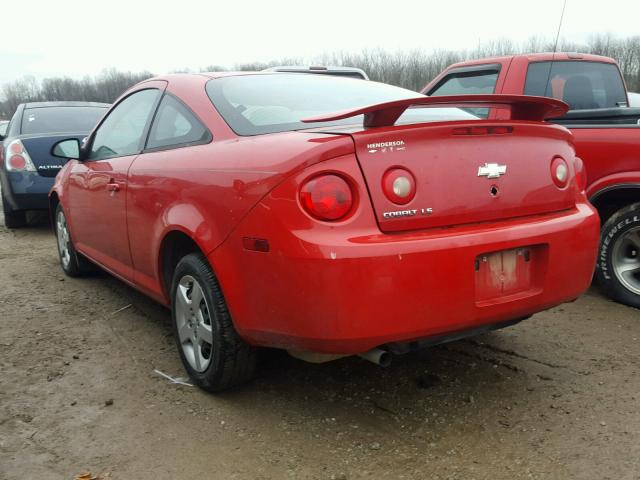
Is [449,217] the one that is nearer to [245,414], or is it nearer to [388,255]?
[388,255]

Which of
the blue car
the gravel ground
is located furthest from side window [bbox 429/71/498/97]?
the blue car

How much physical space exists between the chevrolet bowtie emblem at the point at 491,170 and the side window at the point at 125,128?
202cm

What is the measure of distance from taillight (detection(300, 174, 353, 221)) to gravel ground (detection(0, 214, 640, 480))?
0.97m

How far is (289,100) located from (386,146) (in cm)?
96

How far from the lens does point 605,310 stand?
403 cm

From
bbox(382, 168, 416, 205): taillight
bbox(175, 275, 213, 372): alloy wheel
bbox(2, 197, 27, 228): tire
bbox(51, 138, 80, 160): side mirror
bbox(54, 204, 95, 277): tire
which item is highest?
bbox(382, 168, 416, 205): taillight

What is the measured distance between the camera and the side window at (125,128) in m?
3.67

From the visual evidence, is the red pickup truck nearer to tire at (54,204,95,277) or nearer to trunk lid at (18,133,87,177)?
tire at (54,204,95,277)

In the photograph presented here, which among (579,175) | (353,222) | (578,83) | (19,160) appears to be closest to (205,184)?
(353,222)

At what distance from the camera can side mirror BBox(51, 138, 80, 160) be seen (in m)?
4.58

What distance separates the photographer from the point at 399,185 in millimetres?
2299

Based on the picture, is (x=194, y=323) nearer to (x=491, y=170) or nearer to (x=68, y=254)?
(x=491, y=170)

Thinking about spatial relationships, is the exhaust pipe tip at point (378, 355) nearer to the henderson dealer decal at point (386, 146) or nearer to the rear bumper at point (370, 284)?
the rear bumper at point (370, 284)

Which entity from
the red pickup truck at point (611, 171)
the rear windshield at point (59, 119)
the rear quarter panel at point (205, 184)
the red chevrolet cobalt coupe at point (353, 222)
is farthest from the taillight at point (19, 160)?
the red pickup truck at point (611, 171)
